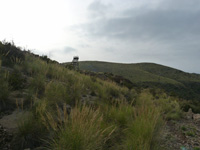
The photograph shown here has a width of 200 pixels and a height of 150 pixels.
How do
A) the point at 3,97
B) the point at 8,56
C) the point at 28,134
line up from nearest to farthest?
the point at 28,134, the point at 3,97, the point at 8,56

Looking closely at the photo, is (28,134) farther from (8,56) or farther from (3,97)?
(8,56)

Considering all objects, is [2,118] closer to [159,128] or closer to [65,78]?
[159,128]

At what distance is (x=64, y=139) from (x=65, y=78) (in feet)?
18.5

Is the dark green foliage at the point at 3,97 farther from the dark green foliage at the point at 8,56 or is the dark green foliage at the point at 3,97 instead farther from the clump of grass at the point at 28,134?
the dark green foliage at the point at 8,56

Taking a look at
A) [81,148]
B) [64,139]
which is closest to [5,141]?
[64,139]

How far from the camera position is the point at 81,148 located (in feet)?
6.79

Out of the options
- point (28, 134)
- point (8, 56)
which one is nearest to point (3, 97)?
point (28, 134)

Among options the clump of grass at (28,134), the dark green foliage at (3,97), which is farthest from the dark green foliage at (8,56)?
the clump of grass at (28,134)

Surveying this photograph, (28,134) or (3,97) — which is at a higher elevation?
(3,97)

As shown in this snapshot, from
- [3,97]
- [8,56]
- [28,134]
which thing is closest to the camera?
[28,134]

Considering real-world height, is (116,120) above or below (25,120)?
below

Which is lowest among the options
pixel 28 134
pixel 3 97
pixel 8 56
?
pixel 28 134

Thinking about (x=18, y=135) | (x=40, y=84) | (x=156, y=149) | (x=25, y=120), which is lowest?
(x=156, y=149)

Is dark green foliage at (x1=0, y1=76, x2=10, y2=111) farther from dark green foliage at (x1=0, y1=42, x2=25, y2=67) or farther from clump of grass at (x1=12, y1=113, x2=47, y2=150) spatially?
dark green foliage at (x1=0, y1=42, x2=25, y2=67)
